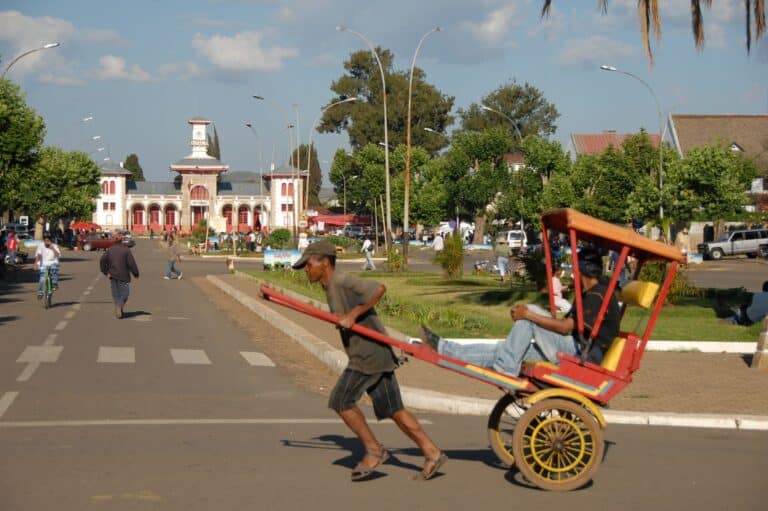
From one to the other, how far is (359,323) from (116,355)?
32.4 ft

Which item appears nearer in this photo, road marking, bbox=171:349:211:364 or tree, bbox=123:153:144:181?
road marking, bbox=171:349:211:364

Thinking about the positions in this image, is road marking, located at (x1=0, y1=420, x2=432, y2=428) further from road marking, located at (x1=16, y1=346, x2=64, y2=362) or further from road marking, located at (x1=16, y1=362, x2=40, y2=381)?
road marking, located at (x1=16, y1=346, x2=64, y2=362)

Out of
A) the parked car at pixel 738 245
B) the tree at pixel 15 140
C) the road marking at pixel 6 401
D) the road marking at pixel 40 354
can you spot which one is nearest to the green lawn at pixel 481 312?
the road marking at pixel 40 354

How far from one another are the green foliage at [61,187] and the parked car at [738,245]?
43.8 metres

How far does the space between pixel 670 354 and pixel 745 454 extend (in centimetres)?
730

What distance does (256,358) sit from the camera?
1711 centimetres

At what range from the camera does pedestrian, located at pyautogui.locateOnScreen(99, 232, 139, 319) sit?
2283 cm

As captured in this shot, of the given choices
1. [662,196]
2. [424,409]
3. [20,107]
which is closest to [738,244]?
[662,196]

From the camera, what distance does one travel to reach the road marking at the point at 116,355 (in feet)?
52.5

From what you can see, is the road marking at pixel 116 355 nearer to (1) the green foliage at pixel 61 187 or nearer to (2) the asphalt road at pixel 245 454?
(2) the asphalt road at pixel 245 454

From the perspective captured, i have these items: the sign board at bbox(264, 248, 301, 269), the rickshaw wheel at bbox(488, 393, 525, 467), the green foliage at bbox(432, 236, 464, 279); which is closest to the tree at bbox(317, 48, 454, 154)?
the sign board at bbox(264, 248, 301, 269)

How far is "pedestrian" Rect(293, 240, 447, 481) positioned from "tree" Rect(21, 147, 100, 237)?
7114 centimetres

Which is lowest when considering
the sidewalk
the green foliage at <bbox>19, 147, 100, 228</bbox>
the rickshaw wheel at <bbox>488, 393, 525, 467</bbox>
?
the sidewalk

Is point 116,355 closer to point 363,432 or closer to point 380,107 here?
point 363,432
